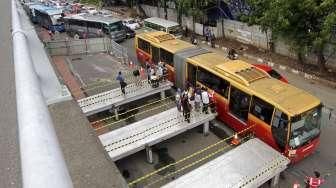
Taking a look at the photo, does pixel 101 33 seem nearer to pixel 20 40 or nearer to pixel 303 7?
pixel 303 7

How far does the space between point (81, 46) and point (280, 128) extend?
19.4m

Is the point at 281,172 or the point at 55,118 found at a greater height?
the point at 55,118

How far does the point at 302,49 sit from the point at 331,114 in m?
5.06

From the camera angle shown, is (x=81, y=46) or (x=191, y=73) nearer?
(x=191, y=73)

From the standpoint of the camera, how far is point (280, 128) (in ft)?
36.1

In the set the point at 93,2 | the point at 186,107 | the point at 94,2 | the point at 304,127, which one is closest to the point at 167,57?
the point at 186,107

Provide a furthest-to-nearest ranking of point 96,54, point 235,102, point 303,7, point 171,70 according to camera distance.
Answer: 1. point 96,54
2. point 171,70
3. point 303,7
4. point 235,102

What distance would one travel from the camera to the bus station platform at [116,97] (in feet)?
49.9

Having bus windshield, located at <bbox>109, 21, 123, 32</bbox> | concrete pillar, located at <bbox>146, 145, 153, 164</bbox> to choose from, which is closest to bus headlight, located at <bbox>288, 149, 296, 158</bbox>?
concrete pillar, located at <bbox>146, 145, 153, 164</bbox>

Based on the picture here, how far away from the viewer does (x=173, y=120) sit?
43.9 feet

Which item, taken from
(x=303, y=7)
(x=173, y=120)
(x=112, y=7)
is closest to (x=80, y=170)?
(x=173, y=120)

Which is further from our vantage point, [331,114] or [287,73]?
[287,73]

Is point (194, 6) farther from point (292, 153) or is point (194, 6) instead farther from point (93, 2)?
point (93, 2)

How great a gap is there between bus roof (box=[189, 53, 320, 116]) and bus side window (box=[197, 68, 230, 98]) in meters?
0.24
